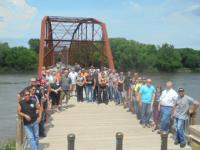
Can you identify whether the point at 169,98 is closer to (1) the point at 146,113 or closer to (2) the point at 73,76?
(1) the point at 146,113

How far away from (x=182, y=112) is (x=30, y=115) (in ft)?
12.8

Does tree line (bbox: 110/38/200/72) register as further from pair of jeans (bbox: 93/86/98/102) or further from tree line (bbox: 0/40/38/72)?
pair of jeans (bbox: 93/86/98/102)

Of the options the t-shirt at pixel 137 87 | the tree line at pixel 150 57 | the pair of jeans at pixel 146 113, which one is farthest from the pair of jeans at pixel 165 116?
the tree line at pixel 150 57

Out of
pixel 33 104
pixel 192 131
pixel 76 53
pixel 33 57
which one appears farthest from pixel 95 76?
pixel 33 57

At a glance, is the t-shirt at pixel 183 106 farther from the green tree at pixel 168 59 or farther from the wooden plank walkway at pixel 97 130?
the green tree at pixel 168 59

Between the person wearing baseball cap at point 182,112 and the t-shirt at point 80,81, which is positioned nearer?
the person wearing baseball cap at point 182,112

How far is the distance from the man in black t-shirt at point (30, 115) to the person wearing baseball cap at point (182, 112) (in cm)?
361

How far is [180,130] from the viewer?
1173 centimetres

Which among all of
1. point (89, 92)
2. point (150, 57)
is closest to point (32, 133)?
point (89, 92)

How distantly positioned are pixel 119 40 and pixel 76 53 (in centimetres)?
5381

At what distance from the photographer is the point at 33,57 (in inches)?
4719

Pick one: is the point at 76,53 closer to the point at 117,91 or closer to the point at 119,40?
the point at 117,91

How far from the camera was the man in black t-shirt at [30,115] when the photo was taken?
1024cm

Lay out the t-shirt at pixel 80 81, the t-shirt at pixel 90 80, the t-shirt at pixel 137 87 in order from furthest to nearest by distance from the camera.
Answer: the t-shirt at pixel 90 80 → the t-shirt at pixel 80 81 → the t-shirt at pixel 137 87
